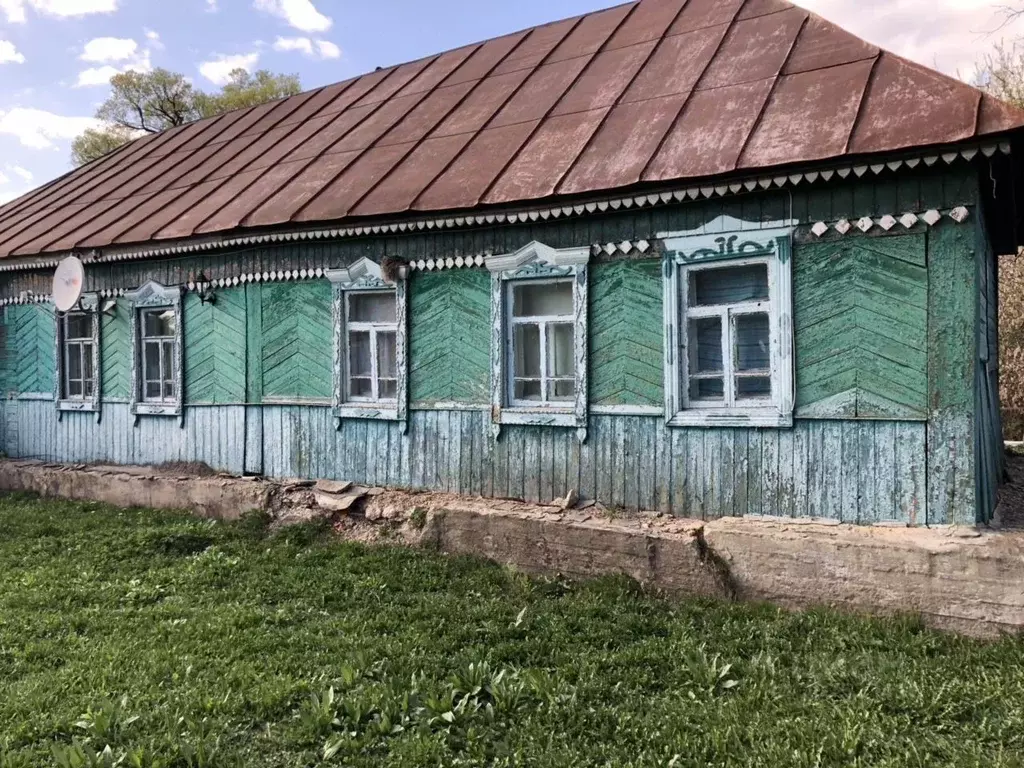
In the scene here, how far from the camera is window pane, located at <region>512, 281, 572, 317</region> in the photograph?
6.93m

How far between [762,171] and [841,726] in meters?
3.61

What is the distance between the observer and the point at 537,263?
6.88 m

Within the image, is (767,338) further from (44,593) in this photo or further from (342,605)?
(44,593)

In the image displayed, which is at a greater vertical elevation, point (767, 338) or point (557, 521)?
point (767, 338)

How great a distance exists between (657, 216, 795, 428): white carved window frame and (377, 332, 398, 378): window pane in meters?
2.98

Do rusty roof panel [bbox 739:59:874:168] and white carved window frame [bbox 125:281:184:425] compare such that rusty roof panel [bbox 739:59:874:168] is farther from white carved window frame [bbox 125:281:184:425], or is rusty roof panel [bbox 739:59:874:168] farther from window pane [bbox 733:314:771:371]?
white carved window frame [bbox 125:281:184:425]

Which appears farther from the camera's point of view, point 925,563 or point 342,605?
point 342,605

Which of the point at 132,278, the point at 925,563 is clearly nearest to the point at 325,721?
the point at 925,563

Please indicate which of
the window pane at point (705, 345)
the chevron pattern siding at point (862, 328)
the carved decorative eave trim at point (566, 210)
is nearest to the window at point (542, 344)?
the carved decorative eave trim at point (566, 210)

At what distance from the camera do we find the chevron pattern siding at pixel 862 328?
5.38 metres

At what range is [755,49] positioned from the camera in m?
7.18

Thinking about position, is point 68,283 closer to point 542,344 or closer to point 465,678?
point 542,344

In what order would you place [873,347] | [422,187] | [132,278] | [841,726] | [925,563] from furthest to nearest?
1. [132,278]
2. [422,187]
3. [873,347]
4. [925,563]
5. [841,726]

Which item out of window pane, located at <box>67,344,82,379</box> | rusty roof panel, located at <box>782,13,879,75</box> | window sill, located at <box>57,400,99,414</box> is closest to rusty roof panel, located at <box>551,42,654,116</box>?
rusty roof panel, located at <box>782,13,879,75</box>
